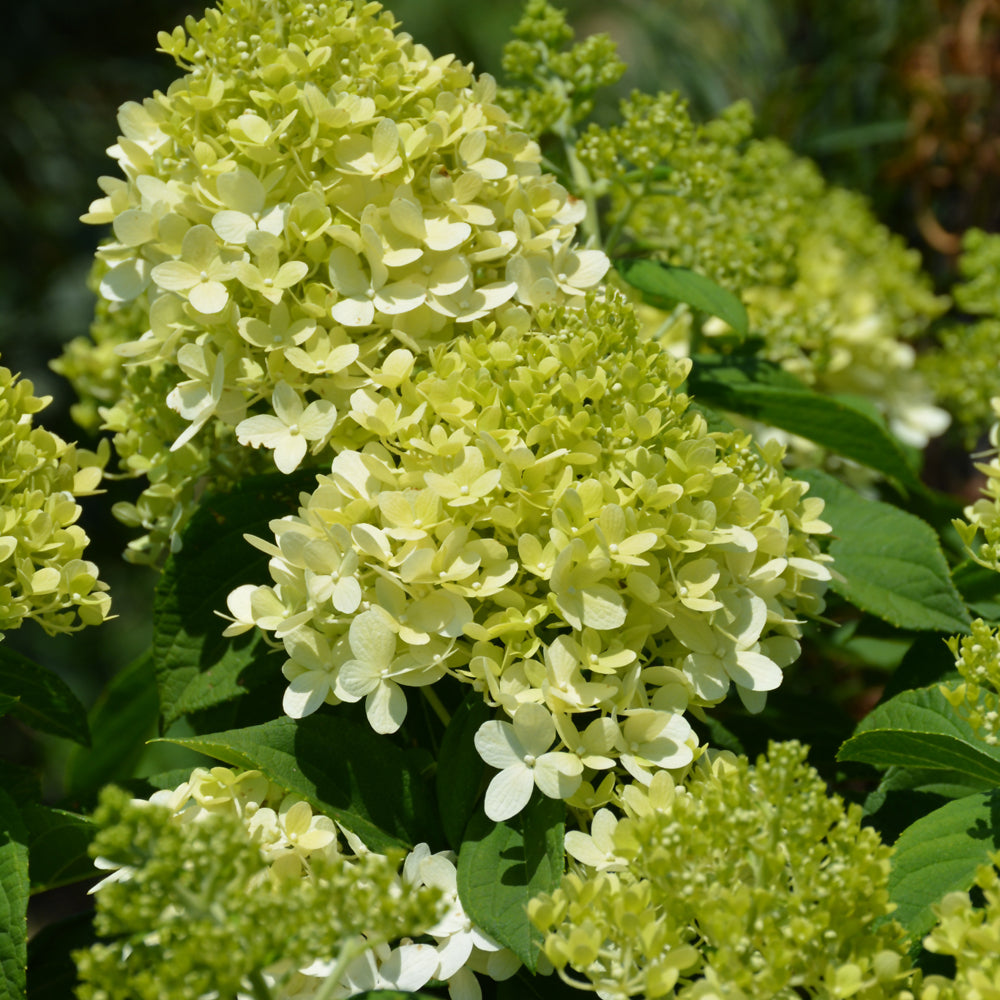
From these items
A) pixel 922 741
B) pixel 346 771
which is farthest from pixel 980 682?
pixel 346 771

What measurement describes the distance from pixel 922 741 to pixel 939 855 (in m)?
0.06

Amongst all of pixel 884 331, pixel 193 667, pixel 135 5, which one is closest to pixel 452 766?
pixel 193 667

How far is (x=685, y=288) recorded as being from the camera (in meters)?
0.90

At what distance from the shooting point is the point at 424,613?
24.0 inches

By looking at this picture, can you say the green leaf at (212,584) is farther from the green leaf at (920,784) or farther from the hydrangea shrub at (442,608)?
the green leaf at (920,784)

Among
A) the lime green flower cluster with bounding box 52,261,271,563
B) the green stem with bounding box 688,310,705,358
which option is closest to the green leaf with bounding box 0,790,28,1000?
the lime green flower cluster with bounding box 52,261,271,563

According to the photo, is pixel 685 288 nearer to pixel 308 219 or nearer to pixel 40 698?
pixel 308 219

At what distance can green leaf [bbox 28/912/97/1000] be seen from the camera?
76 cm

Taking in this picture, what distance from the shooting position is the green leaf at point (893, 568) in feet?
2.57

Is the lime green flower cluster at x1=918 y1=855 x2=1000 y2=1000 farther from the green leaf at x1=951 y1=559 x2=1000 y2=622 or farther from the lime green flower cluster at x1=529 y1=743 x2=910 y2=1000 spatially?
the green leaf at x1=951 y1=559 x2=1000 y2=622

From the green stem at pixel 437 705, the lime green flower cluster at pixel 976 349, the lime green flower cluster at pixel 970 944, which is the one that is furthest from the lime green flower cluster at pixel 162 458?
the lime green flower cluster at pixel 976 349

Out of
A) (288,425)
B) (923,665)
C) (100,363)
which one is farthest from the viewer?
(100,363)

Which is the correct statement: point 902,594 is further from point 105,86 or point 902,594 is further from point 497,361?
point 105,86

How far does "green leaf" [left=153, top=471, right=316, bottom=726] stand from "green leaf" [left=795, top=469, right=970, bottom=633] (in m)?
0.40
